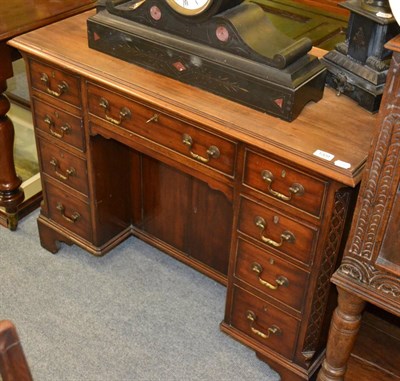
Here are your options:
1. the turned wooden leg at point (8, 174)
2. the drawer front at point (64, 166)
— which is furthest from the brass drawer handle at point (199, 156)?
the turned wooden leg at point (8, 174)

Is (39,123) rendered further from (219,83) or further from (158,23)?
(219,83)

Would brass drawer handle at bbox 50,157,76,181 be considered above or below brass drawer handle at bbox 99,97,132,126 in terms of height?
below

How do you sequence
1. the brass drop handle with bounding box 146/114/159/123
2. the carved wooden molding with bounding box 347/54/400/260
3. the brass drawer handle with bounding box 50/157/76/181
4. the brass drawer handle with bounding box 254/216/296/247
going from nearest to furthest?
the carved wooden molding with bounding box 347/54/400/260 < the brass drawer handle with bounding box 254/216/296/247 < the brass drop handle with bounding box 146/114/159/123 < the brass drawer handle with bounding box 50/157/76/181

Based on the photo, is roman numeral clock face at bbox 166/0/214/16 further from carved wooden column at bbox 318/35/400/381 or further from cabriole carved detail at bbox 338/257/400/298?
cabriole carved detail at bbox 338/257/400/298

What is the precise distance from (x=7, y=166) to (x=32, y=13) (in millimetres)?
669

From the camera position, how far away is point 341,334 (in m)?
1.90

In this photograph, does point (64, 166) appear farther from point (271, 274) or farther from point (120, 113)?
point (271, 274)

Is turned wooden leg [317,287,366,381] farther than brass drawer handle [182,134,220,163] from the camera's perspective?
No

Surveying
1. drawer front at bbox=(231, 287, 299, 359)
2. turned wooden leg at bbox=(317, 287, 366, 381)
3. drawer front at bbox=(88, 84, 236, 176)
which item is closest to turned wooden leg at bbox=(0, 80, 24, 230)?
drawer front at bbox=(88, 84, 236, 176)

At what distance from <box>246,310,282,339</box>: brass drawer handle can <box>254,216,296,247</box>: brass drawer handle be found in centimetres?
34

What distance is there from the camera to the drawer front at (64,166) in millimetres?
2459

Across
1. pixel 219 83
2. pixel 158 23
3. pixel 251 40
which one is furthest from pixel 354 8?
pixel 158 23

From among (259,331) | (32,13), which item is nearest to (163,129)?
(259,331)

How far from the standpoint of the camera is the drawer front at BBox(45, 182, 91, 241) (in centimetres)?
259
